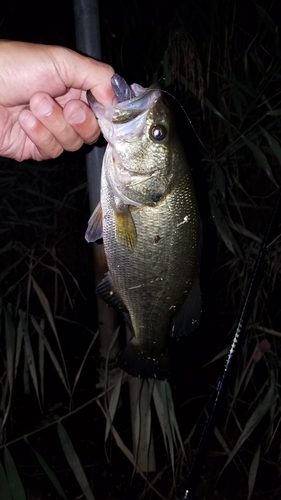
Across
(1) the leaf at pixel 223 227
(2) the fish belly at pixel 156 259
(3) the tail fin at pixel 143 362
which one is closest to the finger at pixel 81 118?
(2) the fish belly at pixel 156 259

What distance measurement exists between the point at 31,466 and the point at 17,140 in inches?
82.2

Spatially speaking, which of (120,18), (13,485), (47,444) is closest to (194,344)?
(47,444)

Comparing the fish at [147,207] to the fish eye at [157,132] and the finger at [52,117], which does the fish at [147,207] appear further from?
the finger at [52,117]

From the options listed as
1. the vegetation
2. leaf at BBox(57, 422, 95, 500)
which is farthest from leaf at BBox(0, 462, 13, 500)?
leaf at BBox(57, 422, 95, 500)

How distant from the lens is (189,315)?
1.65 meters

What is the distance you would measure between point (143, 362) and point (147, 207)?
62 centimetres

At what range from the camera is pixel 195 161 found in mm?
2619

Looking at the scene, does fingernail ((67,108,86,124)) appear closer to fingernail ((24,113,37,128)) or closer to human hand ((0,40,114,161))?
human hand ((0,40,114,161))

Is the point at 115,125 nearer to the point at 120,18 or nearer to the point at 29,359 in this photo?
the point at 29,359

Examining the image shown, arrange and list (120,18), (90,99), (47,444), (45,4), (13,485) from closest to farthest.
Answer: (90,99) → (13,485) → (47,444) → (120,18) → (45,4)

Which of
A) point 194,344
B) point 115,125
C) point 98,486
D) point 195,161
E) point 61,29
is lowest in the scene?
point 98,486

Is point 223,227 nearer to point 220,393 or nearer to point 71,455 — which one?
point 220,393

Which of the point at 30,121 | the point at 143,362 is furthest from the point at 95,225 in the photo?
the point at 143,362

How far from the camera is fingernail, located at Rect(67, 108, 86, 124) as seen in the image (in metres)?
1.48
